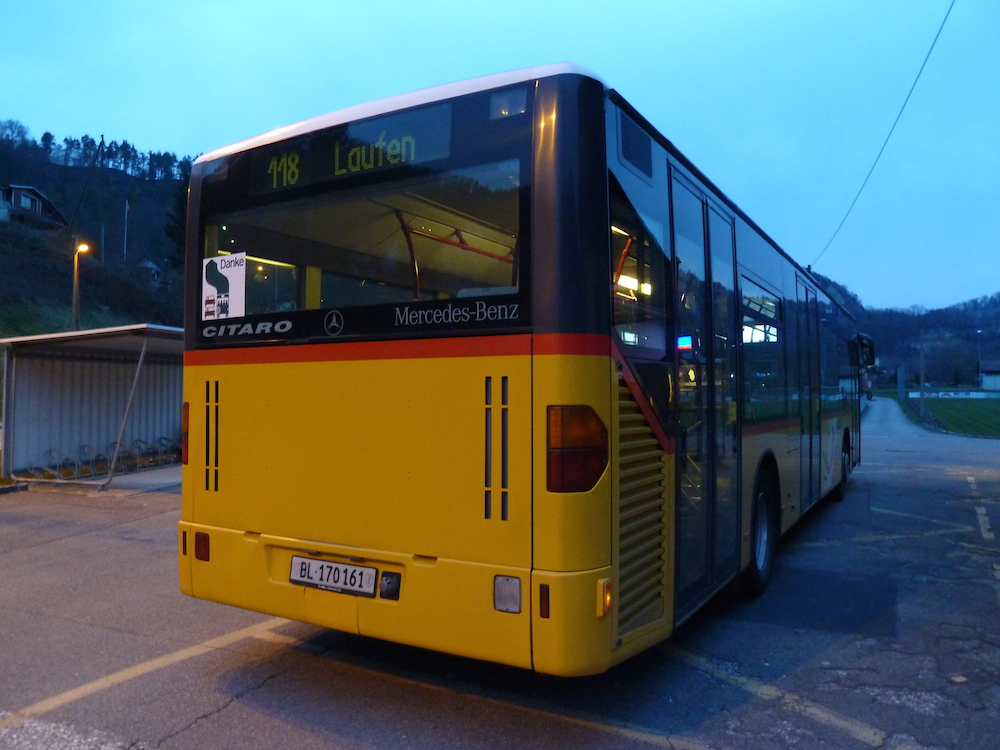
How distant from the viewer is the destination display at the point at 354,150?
13.3ft

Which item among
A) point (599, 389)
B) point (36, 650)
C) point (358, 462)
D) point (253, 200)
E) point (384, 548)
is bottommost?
point (36, 650)

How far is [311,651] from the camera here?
5.12m

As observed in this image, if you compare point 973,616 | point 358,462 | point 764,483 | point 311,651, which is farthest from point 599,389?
point 973,616

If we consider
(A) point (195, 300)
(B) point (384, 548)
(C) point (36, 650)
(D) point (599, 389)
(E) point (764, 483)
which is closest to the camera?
(D) point (599, 389)

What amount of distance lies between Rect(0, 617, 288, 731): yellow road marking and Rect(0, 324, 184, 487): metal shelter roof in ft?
25.8

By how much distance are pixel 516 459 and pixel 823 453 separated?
720 cm

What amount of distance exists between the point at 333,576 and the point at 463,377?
1340mm

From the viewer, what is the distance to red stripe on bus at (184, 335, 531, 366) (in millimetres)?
3707

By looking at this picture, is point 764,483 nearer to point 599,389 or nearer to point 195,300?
point 599,389

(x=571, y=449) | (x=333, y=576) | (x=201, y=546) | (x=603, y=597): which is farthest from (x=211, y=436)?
(x=603, y=597)

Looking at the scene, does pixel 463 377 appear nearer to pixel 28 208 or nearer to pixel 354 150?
pixel 354 150

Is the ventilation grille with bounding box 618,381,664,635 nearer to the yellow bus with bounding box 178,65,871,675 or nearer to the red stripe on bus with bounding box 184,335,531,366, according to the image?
the yellow bus with bounding box 178,65,871,675

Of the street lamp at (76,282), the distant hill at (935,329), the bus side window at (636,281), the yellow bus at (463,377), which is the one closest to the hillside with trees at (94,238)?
the street lamp at (76,282)

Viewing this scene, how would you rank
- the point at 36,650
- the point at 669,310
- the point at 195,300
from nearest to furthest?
the point at 669,310, the point at 195,300, the point at 36,650
